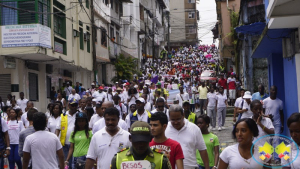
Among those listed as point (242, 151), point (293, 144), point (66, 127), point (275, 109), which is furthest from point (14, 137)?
point (293, 144)

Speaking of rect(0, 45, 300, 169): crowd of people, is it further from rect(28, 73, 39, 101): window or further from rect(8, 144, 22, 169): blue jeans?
rect(28, 73, 39, 101): window

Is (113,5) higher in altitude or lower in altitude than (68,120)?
higher

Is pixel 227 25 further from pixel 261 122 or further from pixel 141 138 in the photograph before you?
pixel 141 138

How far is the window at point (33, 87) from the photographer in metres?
26.0

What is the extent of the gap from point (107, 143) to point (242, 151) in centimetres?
223

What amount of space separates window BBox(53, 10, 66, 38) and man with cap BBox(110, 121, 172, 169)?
2266 cm

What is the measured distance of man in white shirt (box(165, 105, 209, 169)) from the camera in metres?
7.12

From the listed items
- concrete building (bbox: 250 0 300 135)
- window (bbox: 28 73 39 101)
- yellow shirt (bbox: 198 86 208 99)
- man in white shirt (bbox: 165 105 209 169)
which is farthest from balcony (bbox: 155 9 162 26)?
man in white shirt (bbox: 165 105 209 169)

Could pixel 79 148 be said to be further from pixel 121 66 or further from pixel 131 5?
pixel 131 5

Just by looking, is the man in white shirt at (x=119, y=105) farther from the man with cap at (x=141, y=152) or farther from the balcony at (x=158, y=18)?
the balcony at (x=158, y=18)

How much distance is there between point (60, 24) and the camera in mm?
28484

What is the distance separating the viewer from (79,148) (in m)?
9.35

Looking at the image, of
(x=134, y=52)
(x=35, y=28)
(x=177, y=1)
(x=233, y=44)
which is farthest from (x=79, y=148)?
(x=177, y=1)

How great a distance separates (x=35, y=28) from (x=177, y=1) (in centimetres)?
7481
